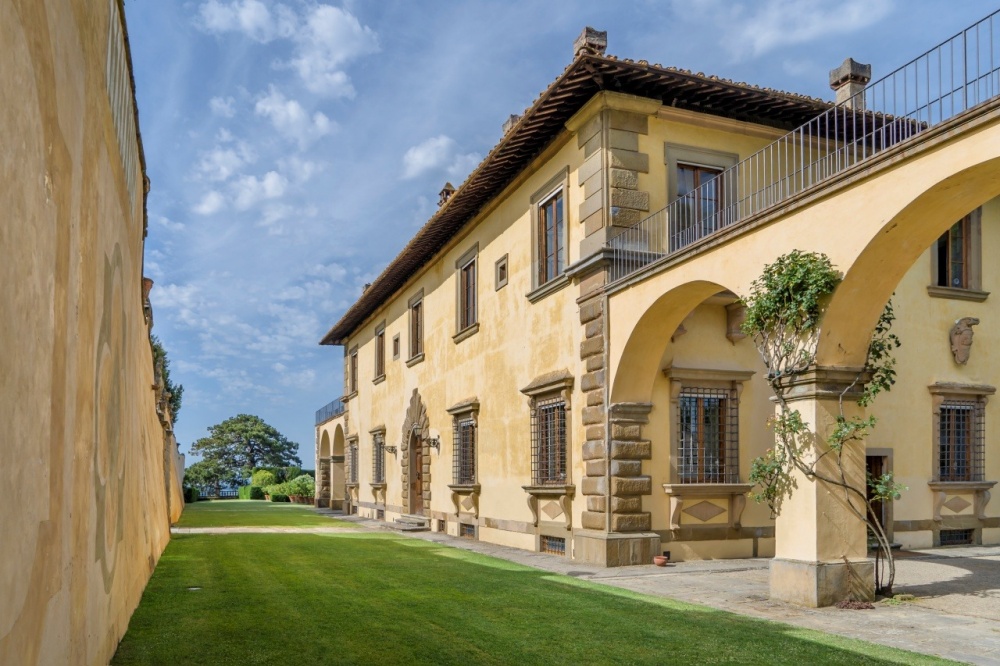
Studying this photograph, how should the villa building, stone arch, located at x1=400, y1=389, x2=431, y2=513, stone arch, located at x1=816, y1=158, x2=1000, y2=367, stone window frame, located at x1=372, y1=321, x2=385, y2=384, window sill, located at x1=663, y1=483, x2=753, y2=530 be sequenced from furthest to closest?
1. stone window frame, located at x1=372, y1=321, x2=385, y2=384
2. stone arch, located at x1=400, y1=389, x2=431, y2=513
3. window sill, located at x1=663, y1=483, x2=753, y2=530
4. the villa building
5. stone arch, located at x1=816, y1=158, x2=1000, y2=367

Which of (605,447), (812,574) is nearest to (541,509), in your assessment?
(605,447)

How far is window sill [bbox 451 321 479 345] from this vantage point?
62.4 feet

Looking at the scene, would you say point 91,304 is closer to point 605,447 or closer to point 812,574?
point 812,574

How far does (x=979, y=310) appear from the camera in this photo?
51.6ft

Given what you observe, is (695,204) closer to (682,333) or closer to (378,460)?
(682,333)

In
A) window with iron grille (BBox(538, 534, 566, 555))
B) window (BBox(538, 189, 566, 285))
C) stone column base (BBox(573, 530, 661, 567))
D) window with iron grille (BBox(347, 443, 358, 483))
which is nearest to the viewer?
stone column base (BBox(573, 530, 661, 567))

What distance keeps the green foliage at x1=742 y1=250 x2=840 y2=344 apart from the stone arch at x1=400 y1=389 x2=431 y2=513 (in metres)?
13.9

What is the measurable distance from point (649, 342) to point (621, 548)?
3068mm

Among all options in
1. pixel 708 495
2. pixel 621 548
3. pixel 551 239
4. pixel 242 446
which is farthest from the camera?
pixel 242 446

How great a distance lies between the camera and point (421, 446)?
76.1 ft

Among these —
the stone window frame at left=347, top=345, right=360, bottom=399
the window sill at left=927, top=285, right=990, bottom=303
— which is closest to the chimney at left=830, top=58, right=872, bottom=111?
the window sill at left=927, top=285, right=990, bottom=303

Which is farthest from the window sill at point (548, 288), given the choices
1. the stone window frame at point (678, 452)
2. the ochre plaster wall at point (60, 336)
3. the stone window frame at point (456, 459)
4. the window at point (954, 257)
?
the ochre plaster wall at point (60, 336)

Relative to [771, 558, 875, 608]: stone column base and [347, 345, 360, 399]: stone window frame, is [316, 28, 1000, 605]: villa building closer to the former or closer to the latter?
[771, 558, 875, 608]: stone column base

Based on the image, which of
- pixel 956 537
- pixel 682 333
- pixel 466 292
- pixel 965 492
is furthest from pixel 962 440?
pixel 466 292
